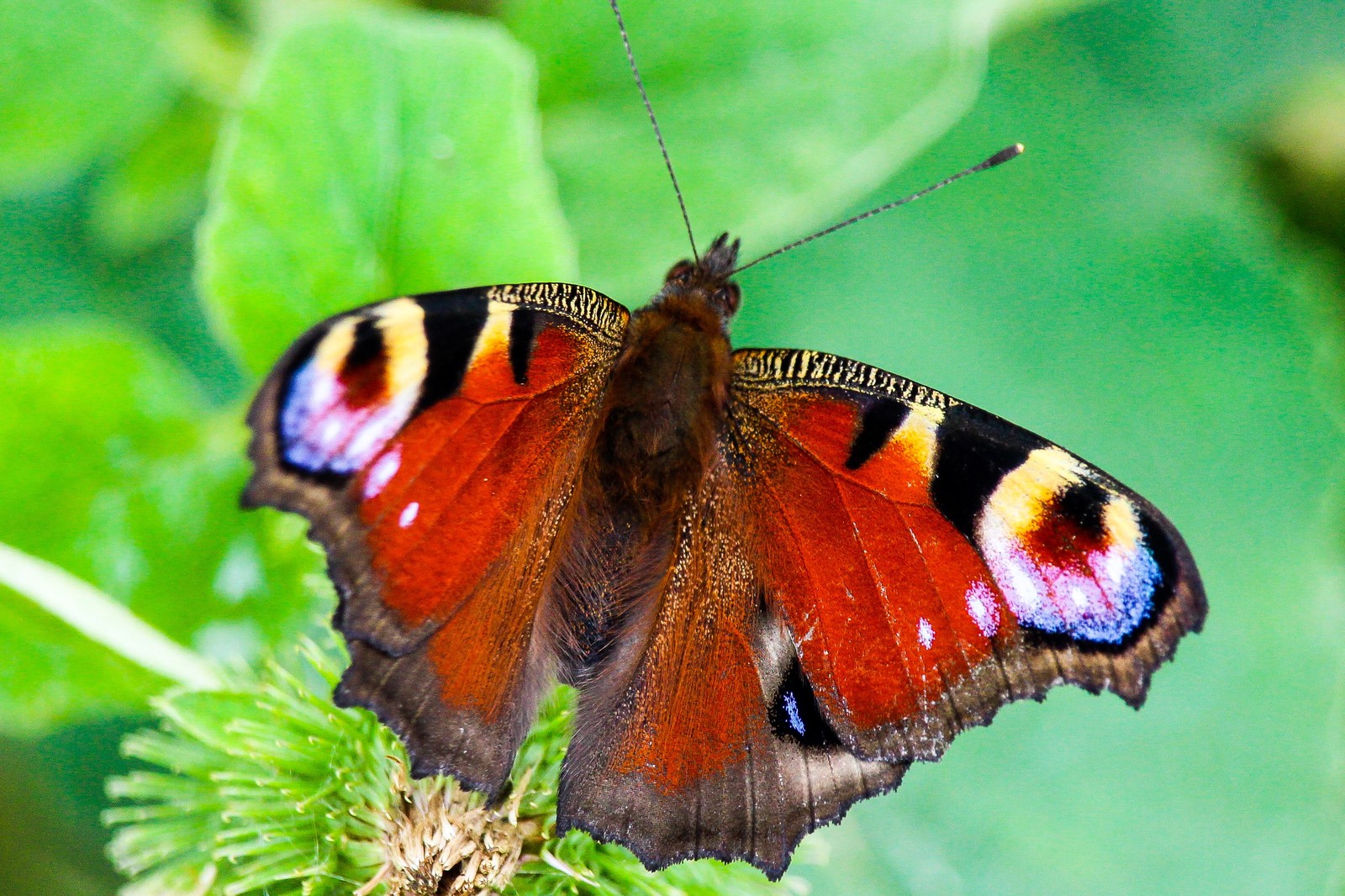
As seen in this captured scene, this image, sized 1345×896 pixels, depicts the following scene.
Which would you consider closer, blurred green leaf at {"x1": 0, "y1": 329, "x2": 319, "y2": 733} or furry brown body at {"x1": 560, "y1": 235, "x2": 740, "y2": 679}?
furry brown body at {"x1": 560, "y1": 235, "x2": 740, "y2": 679}

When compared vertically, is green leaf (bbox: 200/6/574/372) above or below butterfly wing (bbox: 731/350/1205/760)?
above

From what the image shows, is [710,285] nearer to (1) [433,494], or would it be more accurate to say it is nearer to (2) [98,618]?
(1) [433,494]

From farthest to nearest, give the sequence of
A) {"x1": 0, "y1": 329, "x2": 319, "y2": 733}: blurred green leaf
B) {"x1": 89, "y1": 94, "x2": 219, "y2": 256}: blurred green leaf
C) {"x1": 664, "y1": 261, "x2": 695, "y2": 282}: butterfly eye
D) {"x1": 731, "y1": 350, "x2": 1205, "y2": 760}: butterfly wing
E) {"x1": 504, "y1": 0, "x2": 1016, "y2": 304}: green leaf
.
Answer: {"x1": 89, "y1": 94, "x2": 219, "y2": 256}: blurred green leaf < {"x1": 504, "y1": 0, "x2": 1016, "y2": 304}: green leaf < {"x1": 0, "y1": 329, "x2": 319, "y2": 733}: blurred green leaf < {"x1": 664, "y1": 261, "x2": 695, "y2": 282}: butterfly eye < {"x1": 731, "y1": 350, "x2": 1205, "y2": 760}: butterfly wing

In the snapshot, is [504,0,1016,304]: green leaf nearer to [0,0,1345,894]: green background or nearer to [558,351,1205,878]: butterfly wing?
[0,0,1345,894]: green background

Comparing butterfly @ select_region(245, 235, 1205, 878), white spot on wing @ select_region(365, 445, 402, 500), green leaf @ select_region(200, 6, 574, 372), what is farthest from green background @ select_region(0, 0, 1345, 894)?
white spot on wing @ select_region(365, 445, 402, 500)

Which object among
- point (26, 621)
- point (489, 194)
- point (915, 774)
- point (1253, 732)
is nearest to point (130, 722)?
Answer: point (26, 621)

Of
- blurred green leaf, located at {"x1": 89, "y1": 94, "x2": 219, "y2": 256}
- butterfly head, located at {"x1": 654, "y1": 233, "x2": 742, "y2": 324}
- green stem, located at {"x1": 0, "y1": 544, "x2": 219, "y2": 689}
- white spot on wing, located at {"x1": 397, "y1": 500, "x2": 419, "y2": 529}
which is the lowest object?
green stem, located at {"x1": 0, "y1": 544, "x2": 219, "y2": 689}

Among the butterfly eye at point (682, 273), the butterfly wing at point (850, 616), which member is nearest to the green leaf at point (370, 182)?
the butterfly eye at point (682, 273)

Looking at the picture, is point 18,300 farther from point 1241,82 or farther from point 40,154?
point 1241,82
